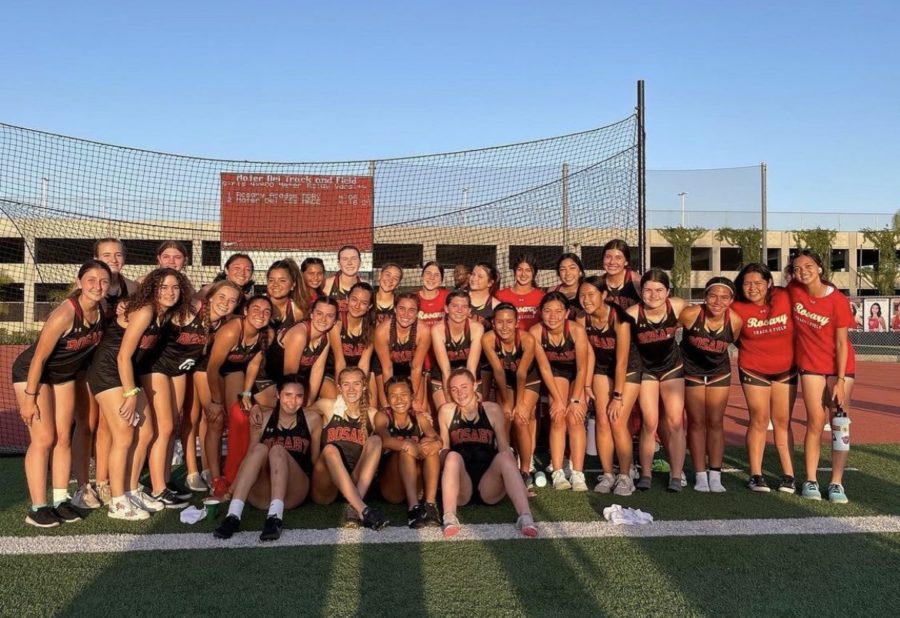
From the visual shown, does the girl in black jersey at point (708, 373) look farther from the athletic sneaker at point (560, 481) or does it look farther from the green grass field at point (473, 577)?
the green grass field at point (473, 577)

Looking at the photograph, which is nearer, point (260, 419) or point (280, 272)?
point (260, 419)

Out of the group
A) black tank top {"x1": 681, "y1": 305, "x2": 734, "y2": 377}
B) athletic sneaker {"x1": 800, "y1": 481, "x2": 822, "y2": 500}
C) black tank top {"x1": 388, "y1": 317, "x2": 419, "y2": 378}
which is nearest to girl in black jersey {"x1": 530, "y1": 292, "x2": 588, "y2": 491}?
black tank top {"x1": 681, "y1": 305, "x2": 734, "y2": 377}

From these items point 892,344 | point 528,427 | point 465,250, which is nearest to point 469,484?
point 528,427

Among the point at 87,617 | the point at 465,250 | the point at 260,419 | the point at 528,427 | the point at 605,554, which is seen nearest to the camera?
the point at 87,617

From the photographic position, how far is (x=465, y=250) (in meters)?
20.1

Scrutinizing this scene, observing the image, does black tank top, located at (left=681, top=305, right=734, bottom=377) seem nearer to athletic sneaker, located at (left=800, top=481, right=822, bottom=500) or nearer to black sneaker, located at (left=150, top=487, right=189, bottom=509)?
athletic sneaker, located at (left=800, top=481, right=822, bottom=500)

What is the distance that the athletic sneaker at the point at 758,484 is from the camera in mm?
5012

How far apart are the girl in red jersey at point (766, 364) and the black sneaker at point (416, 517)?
2746 mm

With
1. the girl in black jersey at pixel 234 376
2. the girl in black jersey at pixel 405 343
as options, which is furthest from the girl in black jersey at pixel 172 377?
the girl in black jersey at pixel 405 343

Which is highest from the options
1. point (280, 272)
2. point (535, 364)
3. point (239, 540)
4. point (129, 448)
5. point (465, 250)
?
point (465, 250)

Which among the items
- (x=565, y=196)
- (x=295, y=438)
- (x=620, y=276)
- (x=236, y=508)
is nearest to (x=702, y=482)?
(x=620, y=276)

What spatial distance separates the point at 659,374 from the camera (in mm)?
5168

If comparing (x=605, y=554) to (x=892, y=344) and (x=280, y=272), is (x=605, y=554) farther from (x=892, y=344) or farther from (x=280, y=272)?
(x=892, y=344)

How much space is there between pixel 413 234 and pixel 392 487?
1316 cm
